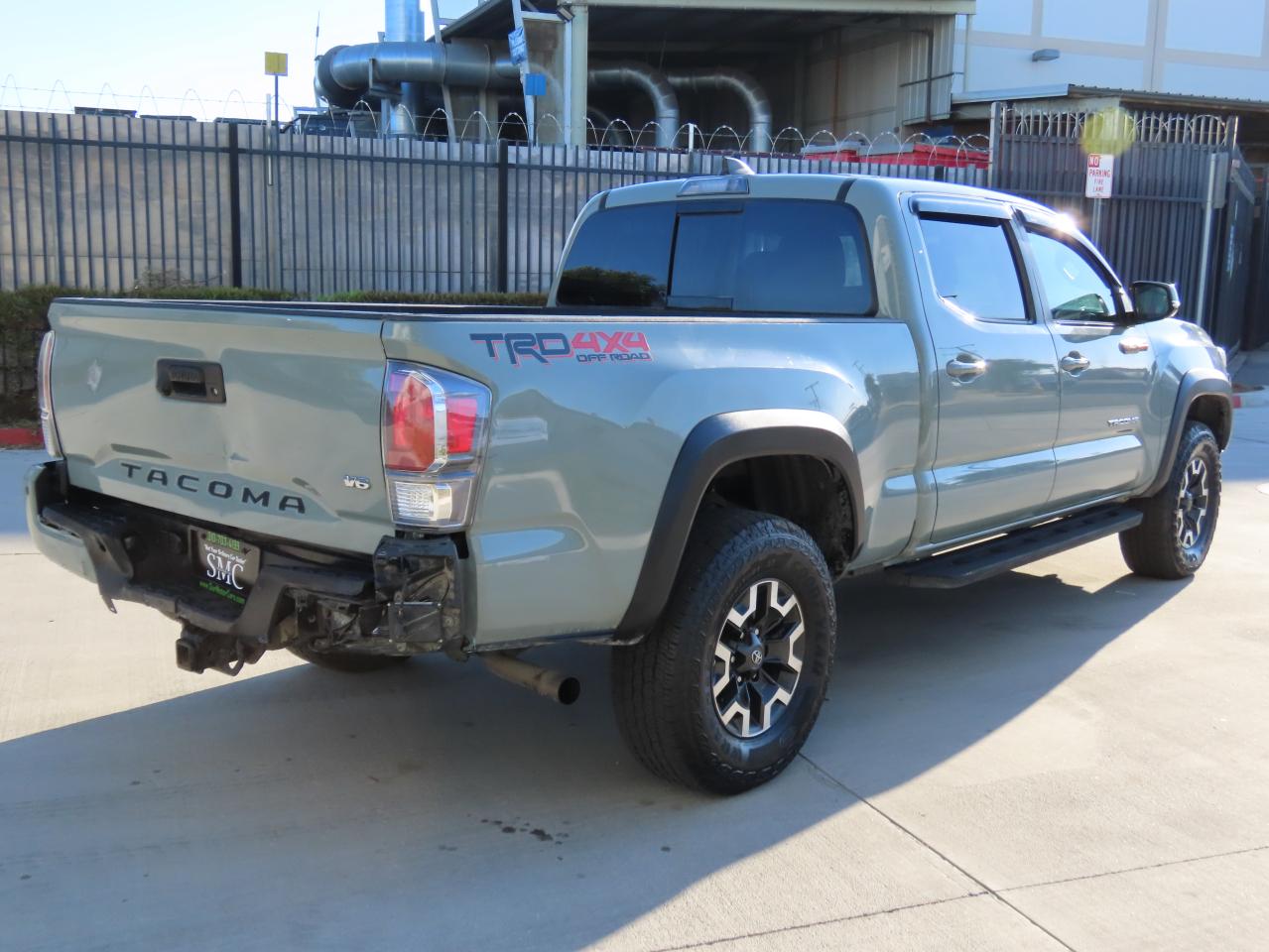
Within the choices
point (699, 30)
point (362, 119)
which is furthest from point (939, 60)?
point (362, 119)

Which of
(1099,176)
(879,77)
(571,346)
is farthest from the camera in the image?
(879,77)

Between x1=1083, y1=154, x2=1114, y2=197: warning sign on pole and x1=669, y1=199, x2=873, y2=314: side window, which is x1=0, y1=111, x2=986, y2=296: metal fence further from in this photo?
x1=669, y1=199, x2=873, y2=314: side window

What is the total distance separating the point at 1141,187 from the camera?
612 inches

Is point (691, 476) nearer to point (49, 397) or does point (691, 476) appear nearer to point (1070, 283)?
point (49, 397)

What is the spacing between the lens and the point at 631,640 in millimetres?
3541

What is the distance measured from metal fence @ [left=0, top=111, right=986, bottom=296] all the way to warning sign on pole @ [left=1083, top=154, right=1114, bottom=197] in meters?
4.35

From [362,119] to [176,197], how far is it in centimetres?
2368

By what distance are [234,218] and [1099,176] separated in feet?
30.9

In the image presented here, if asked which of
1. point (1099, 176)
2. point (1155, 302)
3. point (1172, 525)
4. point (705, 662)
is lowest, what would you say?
point (1172, 525)

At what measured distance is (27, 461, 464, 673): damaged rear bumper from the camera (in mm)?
3059

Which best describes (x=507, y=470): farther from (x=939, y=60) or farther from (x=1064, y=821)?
(x=939, y=60)

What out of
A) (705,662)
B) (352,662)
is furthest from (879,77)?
(705,662)

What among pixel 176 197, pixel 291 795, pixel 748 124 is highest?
pixel 748 124

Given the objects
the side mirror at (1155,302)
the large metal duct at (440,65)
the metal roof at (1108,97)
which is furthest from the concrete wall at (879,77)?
the side mirror at (1155,302)
